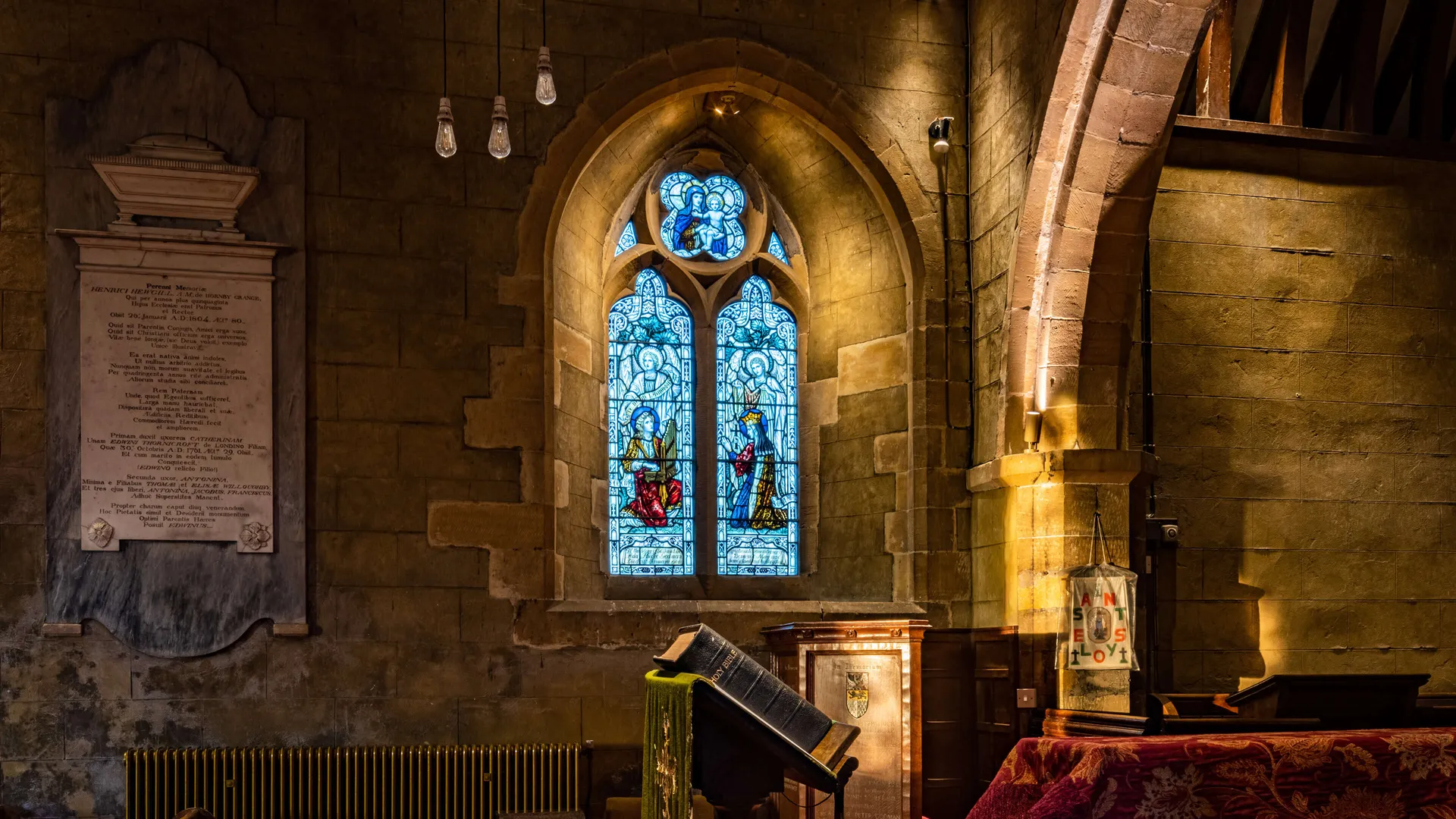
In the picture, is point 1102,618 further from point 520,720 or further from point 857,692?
point 520,720

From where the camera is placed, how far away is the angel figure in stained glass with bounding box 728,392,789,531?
8.18 metres

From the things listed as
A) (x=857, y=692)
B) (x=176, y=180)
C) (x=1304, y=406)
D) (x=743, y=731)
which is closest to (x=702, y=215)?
(x=176, y=180)

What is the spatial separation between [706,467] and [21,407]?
12.1 feet

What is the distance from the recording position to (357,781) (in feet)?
21.0

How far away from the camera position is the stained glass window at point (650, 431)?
798 centimetres

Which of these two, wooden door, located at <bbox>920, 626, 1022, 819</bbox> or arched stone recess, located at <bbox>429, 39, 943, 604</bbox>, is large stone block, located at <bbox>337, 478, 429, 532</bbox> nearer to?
arched stone recess, located at <bbox>429, 39, 943, 604</bbox>

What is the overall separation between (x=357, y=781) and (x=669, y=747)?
3.16 m

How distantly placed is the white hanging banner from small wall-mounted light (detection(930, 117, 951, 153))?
259 cm

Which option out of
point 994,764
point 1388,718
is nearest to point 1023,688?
point 994,764

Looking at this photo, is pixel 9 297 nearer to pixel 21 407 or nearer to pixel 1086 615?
pixel 21 407

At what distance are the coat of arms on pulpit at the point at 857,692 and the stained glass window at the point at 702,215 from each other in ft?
10.7

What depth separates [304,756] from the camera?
6.37 meters

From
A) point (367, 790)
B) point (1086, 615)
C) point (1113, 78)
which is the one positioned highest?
point (1113, 78)

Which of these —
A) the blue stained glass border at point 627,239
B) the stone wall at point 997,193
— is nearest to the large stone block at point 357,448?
the blue stained glass border at point 627,239
